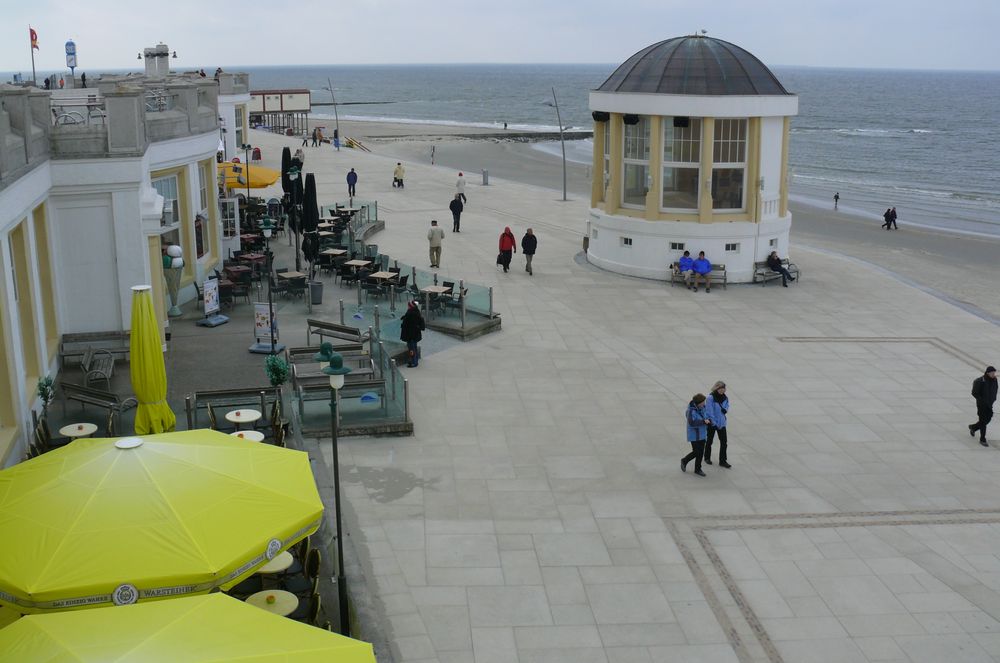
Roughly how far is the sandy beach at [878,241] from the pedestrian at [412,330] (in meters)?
14.5

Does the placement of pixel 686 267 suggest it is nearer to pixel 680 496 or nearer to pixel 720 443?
pixel 720 443

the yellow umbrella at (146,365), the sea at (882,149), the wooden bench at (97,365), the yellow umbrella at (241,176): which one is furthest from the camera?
the sea at (882,149)

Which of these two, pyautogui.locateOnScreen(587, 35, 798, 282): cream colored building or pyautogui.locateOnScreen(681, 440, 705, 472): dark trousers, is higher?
pyautogui.locateOnScreen(587, 35, 798, 282): cream colored building

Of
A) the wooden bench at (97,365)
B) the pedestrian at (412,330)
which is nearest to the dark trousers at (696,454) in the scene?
the pedestrian at (412,330)

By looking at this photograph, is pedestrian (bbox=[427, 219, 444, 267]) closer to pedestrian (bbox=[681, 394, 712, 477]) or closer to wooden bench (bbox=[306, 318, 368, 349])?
wooden bench (bbox=[306, 318, 368, 349])

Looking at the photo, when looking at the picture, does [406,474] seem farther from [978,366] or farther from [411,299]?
[978,366]

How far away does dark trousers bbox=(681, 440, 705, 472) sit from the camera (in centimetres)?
1472

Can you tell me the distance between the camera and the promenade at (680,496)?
430 inches

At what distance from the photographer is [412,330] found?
19359 mm

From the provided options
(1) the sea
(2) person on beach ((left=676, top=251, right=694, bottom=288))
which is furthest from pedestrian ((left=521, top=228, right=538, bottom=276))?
(1) the sea

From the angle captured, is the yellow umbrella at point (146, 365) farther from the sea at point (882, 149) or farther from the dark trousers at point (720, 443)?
the sea at point (882, 149)

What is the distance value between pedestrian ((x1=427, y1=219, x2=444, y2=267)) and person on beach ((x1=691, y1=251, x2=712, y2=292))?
268 inches

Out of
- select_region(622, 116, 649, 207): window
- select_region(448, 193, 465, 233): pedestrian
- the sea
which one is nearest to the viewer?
select_region(622, 116, 649, 207): window

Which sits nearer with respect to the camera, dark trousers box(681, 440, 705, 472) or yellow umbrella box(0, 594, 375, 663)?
yellow umbrella box(0, 594, 375, 663)
